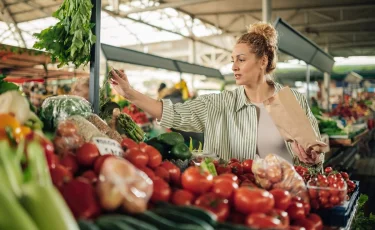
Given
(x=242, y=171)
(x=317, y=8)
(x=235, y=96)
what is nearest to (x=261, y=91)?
(x=235, y=96)

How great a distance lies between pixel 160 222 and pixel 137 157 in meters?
0.43

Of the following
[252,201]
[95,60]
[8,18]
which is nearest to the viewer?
[252,201]

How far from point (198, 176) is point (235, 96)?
5.36ft

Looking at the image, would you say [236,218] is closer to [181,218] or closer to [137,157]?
[181,218]

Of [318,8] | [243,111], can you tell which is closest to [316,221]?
[243,111]

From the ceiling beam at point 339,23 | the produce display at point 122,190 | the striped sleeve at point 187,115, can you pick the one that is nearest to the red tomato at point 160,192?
the produce display at point 122,190

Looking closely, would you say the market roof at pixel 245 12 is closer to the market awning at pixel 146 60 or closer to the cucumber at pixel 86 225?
the market awning at pixel 146 60

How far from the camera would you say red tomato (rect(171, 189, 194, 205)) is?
1291 mm

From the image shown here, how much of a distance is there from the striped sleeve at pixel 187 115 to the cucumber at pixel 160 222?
Result: 64.0 inches

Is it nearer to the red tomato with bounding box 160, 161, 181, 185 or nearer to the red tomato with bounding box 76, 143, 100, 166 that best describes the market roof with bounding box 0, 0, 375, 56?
the red tomato with bounding box 160, 161, 181, 185

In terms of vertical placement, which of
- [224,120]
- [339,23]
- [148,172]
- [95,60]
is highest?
[339,23]

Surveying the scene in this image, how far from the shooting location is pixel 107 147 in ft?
4.95

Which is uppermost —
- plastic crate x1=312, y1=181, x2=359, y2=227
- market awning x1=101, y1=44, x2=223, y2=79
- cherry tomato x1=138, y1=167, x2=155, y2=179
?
market awning x1=101, y1=44, x2=223, y2=79

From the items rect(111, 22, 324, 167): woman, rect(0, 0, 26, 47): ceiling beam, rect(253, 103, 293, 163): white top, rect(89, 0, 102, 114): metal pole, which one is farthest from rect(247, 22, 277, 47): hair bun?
rect(0, 0, 26, 47): ceiling beam
